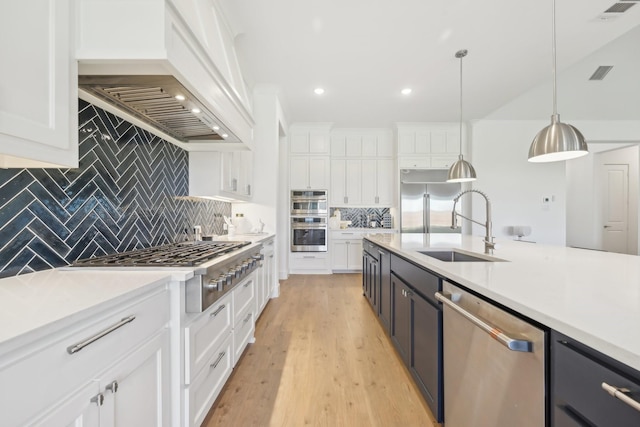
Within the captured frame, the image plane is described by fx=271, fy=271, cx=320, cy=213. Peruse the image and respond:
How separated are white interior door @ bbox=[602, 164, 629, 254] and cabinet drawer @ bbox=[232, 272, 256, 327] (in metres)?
8.16

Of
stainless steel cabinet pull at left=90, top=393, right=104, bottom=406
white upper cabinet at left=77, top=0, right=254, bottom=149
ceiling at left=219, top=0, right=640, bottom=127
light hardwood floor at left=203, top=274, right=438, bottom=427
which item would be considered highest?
ceiling at left=219, top=0, right=640, bottom=127

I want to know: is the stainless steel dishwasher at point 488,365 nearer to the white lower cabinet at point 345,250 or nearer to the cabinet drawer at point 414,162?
the white lower cabinet at point 345,250

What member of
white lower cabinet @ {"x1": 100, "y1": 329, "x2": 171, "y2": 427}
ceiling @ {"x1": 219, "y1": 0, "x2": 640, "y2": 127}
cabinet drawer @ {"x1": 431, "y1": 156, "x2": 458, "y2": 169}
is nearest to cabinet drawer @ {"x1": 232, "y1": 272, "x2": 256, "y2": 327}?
white lower cabinet @ {"x1": 100, "y1": 329, "x2": 171, "y2": 427}

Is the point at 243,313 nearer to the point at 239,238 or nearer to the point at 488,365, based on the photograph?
the point at 239,238

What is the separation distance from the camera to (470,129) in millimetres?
5352

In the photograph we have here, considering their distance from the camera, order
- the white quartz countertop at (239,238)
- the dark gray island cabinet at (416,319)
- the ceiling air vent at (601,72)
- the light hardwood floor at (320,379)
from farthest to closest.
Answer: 1. the ceiling air vent at (601,72)
2. the white quartz countertop at (239,238)
3. the light hardwood floor at (320,379)
4. the dark gray island cabinet at (416,319)

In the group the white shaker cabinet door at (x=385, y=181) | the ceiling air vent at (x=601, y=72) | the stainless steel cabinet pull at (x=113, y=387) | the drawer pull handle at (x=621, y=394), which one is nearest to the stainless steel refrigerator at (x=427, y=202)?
the white shaker cabinet door at (x=385, y=181)

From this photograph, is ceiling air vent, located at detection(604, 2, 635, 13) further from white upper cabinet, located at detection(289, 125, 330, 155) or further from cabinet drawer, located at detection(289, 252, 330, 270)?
cabinet drawer, located at detection(289, 252, 330, 270)

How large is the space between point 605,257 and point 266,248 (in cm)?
279

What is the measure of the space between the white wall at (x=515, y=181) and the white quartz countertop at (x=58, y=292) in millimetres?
5590

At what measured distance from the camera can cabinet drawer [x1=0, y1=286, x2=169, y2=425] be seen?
1.89 ft

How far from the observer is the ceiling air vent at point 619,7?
244 centimetres

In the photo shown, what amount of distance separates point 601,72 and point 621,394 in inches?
248

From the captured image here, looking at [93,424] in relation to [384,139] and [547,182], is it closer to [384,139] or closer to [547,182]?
[384,139]
